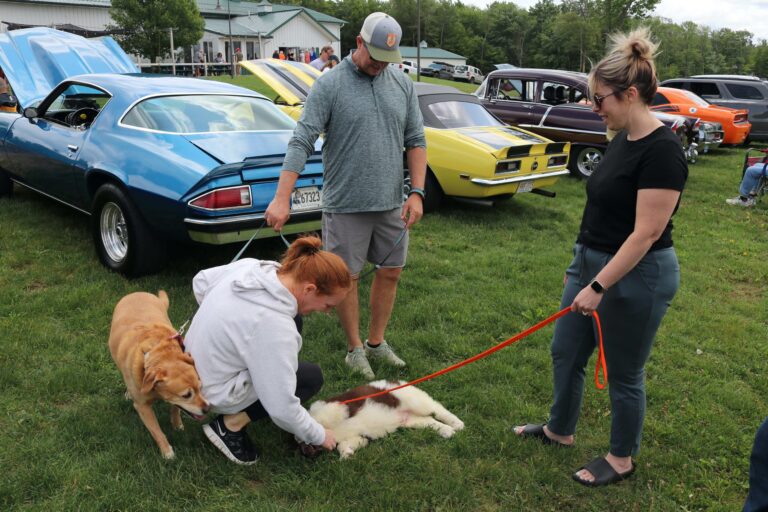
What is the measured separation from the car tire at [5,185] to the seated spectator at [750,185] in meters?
10.2

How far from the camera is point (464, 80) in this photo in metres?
53.1

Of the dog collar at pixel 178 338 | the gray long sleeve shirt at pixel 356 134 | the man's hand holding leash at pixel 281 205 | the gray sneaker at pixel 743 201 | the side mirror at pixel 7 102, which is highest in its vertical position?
the side mirror at pixel 7 102

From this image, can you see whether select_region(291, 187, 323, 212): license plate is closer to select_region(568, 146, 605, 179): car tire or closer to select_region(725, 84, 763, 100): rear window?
select_region(568, 146, 605, 179): car tire

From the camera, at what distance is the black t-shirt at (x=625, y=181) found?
2.21m

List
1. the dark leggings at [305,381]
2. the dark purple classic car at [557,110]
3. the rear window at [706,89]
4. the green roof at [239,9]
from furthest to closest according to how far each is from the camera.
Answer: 1. the green roof at [239,9]
2. the rear window at [706,89]
3. the dark purple classic car at [557,110]
4. the dark leggings at [305,381]

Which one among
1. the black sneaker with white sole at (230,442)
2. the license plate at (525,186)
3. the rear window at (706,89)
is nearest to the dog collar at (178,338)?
the black sneaker with white sole at (230,442)

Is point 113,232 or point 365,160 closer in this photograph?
point 365,160

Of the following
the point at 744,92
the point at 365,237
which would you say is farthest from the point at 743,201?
the point at 744,92

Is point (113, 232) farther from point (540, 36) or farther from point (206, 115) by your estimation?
point (540, 36)

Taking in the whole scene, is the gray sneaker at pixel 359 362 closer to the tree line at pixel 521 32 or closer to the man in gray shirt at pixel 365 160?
the man in gray shirt at pixel 365 160

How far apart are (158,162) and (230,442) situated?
2.57 metres

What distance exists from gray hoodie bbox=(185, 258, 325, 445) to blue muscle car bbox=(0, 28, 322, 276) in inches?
75.2

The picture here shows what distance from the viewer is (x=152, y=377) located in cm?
253

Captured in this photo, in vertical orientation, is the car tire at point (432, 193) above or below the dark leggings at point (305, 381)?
above
